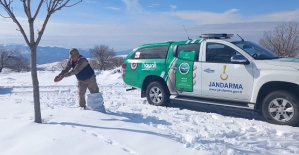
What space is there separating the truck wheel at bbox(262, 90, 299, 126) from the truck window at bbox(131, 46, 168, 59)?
3034 mm

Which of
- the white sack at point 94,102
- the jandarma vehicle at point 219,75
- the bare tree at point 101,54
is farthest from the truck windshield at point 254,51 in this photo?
the bare tree at point 101,54

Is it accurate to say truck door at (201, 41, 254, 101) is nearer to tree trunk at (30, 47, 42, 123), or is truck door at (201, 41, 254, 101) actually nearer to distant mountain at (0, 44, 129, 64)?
tree trunk at (30, 47, 42, 123)

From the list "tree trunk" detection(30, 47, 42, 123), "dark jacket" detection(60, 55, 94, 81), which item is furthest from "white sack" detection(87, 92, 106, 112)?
"tree trunk" detection(30, 47, 42, 123)

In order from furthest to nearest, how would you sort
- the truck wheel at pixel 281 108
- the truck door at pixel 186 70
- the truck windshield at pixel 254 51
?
the truck door at pixel 186 70 < the truck windshield at pixel 254 51 < the truck wheel at pixel 281 108

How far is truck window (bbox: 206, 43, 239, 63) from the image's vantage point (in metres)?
6.54

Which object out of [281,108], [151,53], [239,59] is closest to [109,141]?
[239,59]

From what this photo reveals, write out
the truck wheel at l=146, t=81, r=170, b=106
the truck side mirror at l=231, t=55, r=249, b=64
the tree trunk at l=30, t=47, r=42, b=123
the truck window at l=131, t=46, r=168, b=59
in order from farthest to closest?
the truck window at l=131, t=46, r=168, b=59 < the truck wheel at l=146, t=81, r=170, b=106 < the truck side mirror at l=231, t=55, r=249, b=64 < the tree trunk at l=30, t=47, r=42, b=123

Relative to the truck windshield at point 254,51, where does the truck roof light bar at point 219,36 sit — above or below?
above

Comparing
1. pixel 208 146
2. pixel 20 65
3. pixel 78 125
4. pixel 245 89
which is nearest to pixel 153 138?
pixel 208 146

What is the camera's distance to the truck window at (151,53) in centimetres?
791

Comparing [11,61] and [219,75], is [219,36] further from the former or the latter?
[11,61]

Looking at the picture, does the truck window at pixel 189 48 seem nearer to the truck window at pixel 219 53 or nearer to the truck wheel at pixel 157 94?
the truck window at pixel 219 53

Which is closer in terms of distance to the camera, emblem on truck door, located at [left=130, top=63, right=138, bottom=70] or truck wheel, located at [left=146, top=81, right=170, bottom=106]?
truck wheel, located at [left=146, top=81, right=170, bottom=106]

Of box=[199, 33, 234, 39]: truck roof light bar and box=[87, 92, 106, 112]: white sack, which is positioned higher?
box=[199, 33, 234, 39]: truck roof light bar
